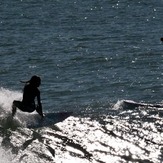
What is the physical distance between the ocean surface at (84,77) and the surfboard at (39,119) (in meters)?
0.04

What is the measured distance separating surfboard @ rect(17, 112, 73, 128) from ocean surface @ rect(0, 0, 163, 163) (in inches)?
1.7

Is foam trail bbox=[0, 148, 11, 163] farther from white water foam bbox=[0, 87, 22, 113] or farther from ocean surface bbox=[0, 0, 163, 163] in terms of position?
white water foam bbox=[0, 87, 22, 113]

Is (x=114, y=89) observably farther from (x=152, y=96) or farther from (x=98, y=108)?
(x=98, y=108)

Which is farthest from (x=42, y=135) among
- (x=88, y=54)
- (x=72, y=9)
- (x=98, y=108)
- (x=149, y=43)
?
(x=72, y=9)

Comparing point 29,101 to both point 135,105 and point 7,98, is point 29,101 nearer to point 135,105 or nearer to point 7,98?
point 7,98

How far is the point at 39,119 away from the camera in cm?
2558

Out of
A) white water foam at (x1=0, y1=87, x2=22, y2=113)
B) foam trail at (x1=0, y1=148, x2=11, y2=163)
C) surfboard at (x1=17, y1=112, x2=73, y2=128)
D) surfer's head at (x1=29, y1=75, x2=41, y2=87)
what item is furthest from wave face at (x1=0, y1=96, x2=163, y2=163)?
surfer's head at (x1=29, y1=75, x2=41, y2=87)

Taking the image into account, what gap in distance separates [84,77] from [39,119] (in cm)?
1023

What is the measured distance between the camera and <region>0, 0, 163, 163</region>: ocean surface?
22500 mm

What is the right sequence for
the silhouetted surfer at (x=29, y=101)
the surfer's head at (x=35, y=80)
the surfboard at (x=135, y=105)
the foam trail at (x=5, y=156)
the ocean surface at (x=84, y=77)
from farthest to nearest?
the surfboard at (x=135, y=105), the silhouetted surfer at (x=29, y=101), the surfer's head at (x=35, y=80), the ocean surface at (x=84, y=77), the foam trail at (x=5, y=156)

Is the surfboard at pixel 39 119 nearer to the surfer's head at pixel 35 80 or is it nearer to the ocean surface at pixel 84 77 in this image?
the ocean surface at pixel 84 77

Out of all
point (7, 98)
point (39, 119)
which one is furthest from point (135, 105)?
point (7, 98)

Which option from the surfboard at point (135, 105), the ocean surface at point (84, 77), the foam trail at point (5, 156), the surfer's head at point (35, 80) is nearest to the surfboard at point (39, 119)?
the ocean surface at point (84, 77)

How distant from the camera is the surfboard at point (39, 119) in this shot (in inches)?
983
